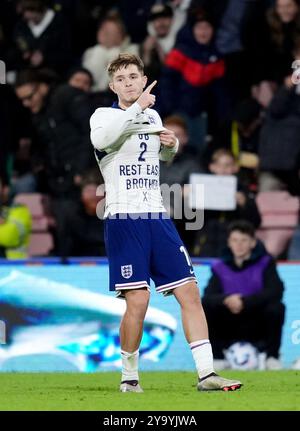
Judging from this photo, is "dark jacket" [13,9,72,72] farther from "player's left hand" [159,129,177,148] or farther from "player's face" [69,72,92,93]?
"player's left hand" [159,129,177,148]

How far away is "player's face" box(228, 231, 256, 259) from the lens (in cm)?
1484

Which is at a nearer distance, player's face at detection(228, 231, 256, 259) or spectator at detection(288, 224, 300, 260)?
player's face at detection(228, 231, 256, 259)

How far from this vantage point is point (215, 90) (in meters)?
17.8

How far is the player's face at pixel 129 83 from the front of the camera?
10016 millimetres

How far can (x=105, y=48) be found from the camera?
18344 millimetres

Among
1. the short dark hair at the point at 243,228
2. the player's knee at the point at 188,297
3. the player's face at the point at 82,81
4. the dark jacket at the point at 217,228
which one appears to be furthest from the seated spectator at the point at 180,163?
the player's knee at the point at 188,297

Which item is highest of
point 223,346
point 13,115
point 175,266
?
point 13,115

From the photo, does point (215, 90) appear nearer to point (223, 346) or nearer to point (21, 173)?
point (21, 173)

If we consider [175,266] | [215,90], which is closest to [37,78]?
[215,90]

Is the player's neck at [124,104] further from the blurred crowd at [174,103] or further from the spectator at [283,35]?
the spectator at [283,35]

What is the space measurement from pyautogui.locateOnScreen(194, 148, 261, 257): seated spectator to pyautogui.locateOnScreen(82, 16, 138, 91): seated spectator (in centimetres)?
258

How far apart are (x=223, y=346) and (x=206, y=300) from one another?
0.53 m

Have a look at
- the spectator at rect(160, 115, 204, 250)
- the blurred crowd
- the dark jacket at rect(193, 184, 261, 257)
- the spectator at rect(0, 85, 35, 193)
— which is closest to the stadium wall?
the dark jacket at rect(193, 184, 261, 257)

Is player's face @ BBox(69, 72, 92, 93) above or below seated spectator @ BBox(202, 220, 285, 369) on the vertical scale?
above
